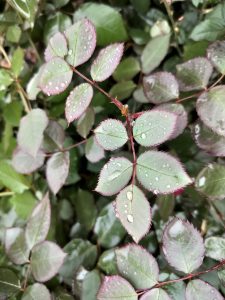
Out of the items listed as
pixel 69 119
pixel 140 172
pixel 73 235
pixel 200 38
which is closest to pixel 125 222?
pixel 140 172

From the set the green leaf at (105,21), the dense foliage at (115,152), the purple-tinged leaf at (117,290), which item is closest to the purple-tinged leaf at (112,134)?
the dense foliage at (115,152)

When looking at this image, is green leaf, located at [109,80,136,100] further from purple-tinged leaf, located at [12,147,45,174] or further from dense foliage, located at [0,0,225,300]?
purple-tinged leaf, located at [12,147,45,174]

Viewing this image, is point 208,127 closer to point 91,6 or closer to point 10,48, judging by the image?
point 91,6

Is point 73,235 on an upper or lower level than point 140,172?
lower

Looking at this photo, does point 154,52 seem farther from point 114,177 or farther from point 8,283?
point 8,283

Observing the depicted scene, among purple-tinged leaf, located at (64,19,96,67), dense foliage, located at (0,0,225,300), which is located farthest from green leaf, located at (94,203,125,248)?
purple-tinged leaf, located at (64,19,96,67)

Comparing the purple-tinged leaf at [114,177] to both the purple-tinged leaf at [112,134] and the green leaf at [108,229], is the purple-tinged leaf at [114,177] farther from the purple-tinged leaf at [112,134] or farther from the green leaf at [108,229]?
the green leaf at [108,229]
